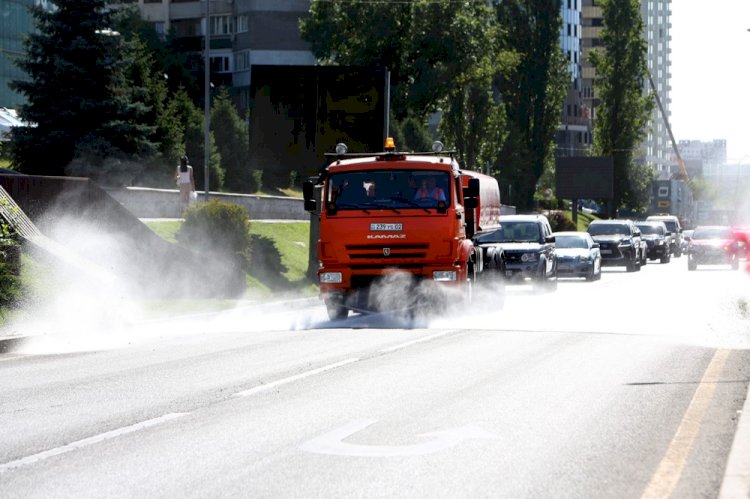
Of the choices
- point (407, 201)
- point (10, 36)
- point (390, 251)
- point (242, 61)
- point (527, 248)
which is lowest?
point (527, 248)

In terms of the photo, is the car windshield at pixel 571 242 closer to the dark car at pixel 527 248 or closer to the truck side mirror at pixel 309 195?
the dark car at pixel 527 248

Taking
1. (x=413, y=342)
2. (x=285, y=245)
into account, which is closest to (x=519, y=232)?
(x=285, y=245)

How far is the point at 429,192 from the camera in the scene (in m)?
23.8

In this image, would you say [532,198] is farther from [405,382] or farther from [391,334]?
[405,382]

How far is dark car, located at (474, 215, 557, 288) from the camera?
34.2 meters

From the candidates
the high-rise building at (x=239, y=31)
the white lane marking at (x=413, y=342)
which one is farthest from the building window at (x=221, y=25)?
the white lane marking at (x=413, y=342)

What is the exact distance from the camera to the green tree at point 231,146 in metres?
76.2

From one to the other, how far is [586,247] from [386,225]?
70.4ft

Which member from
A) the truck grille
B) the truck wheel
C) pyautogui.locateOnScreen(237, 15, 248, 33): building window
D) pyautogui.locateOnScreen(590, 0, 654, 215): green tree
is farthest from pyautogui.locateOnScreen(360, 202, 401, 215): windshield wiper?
pyautogui.locateOnScreen(237, 15, 248, 33): building window

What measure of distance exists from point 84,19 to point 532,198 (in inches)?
2250

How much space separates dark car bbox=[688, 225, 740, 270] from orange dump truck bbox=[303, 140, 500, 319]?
33112mm

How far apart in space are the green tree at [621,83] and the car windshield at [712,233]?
49201 millimetres

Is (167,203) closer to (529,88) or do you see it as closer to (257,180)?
(257,180)

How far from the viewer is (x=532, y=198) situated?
106 meters
